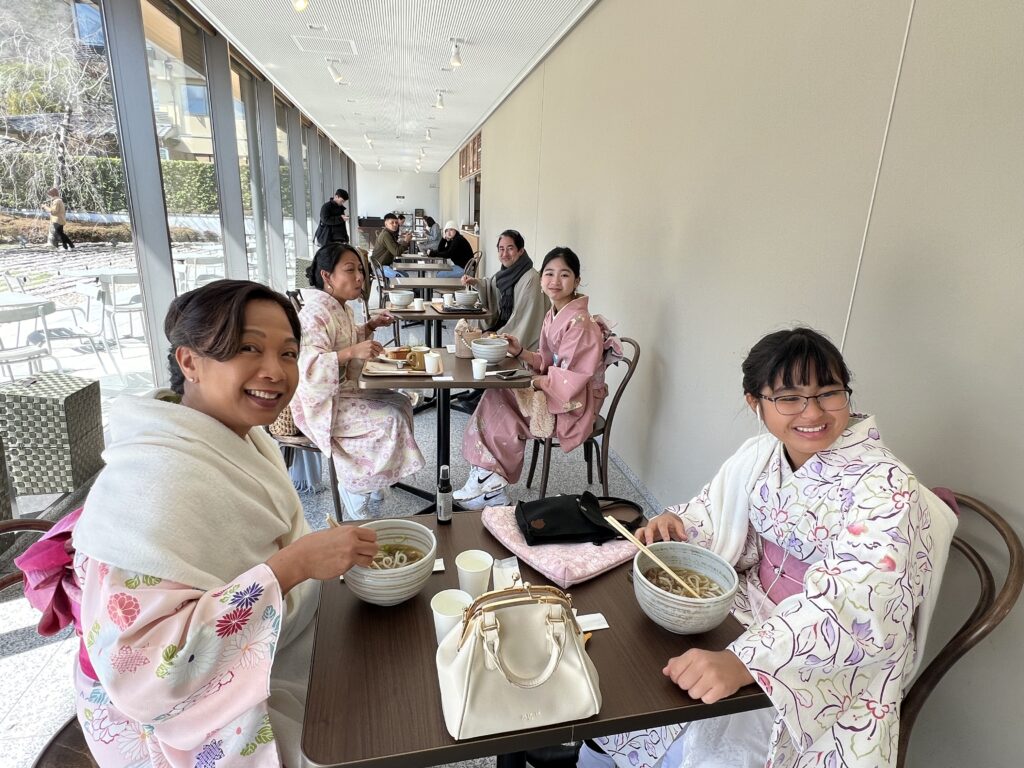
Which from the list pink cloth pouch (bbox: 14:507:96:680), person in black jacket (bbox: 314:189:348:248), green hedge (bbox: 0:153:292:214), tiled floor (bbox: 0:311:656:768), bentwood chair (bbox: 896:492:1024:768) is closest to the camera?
pink cloth pouch (bbox: 14:507:96:680)

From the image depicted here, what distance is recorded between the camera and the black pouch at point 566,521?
111 cm

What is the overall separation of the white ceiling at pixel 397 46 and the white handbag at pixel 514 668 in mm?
3979

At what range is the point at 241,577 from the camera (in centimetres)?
77

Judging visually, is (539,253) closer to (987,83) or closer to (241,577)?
(987,83)

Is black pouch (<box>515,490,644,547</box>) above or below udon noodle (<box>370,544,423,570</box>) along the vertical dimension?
below

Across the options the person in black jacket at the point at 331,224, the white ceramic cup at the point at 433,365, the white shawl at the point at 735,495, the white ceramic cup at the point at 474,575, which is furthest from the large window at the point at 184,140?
Answer: the white shawl at the point at 735,495

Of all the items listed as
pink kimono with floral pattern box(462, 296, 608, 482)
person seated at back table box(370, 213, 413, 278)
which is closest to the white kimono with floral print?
pink kimono with floral pattern box(462, 296, 608, 482)

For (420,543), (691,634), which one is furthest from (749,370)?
(420,543)

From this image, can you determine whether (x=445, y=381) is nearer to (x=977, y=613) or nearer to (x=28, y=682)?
(x=28, y=682)

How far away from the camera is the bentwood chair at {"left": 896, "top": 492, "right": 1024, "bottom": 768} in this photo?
3.00ft

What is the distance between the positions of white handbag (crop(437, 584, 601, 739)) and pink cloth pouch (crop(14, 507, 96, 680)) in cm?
55

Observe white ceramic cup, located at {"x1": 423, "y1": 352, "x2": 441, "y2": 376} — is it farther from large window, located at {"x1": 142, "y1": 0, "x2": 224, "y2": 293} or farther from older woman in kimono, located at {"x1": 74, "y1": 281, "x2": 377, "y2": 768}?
large window, located at {"x1": 142, "y1": 0, "x2": 224, "y2": 293}

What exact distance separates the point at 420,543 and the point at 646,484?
2.05 meters

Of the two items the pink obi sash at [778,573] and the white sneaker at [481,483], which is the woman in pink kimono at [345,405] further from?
the pink obi sash at [778,573]
